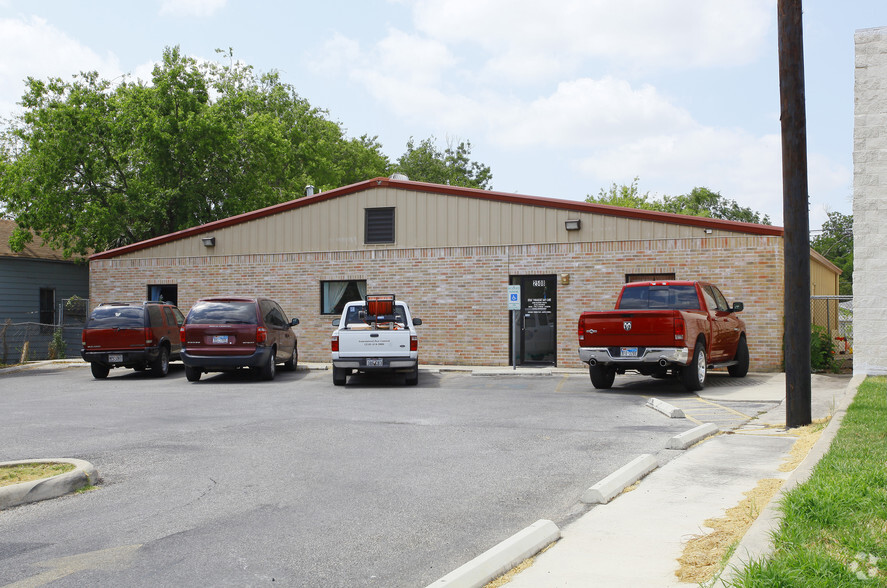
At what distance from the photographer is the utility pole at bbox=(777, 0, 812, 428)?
30.7 ft

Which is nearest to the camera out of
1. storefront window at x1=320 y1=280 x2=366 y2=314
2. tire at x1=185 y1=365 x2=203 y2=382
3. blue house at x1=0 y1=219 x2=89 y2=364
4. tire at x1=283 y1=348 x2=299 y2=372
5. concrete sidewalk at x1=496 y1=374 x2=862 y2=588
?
concrete sidewalk at x1=496 y1=374 x2=862 y2=588

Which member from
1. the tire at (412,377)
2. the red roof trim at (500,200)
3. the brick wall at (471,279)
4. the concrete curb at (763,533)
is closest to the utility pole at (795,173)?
the concrete curb at (763,533)

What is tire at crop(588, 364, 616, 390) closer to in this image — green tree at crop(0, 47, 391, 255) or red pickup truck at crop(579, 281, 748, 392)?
red pickup truck at crop(579, 281, 748, 392)

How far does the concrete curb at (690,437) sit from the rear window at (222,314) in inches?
428

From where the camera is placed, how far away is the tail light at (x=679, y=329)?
14.0m

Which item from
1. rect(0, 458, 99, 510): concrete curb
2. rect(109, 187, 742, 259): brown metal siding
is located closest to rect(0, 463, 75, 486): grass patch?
rect(0, 458, 99, 510): concrete curb

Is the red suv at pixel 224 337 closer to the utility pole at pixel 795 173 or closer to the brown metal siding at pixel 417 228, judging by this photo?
the brown metal siding at pixel 417 228

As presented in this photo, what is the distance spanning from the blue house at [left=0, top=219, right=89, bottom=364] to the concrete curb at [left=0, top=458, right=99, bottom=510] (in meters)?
22.3

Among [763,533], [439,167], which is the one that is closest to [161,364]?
[763,533]

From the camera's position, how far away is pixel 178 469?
7496mm

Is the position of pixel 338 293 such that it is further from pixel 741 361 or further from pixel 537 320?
pixel 741 361

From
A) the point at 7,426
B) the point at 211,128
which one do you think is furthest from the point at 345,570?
the point at 211,128

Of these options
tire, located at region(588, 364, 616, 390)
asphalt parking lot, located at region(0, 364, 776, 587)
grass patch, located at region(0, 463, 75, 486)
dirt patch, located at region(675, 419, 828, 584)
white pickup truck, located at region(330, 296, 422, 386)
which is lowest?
asphalt parking lot, located at region(0, 364, 776, 587)

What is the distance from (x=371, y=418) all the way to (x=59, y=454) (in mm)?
4052
